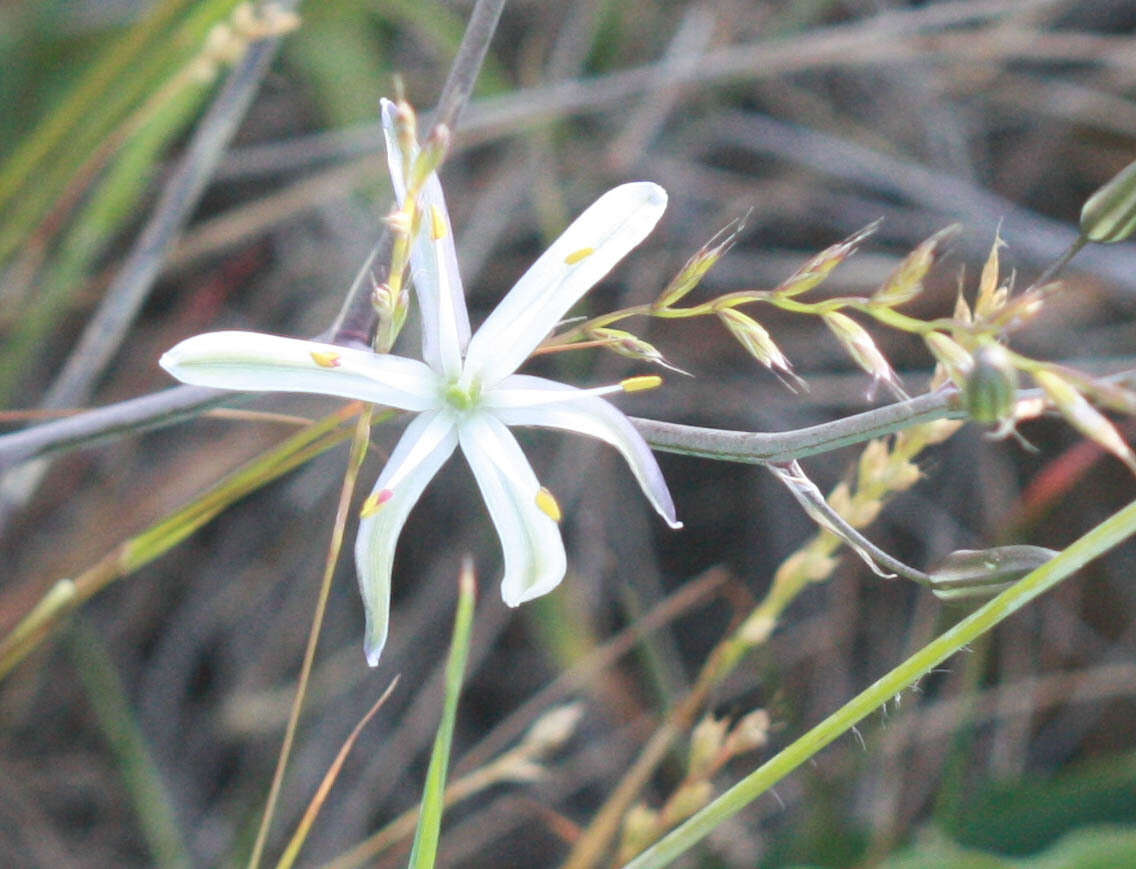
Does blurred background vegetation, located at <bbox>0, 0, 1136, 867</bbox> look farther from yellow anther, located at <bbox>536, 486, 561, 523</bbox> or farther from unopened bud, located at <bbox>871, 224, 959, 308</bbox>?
unopened bud, located at <bbox>871, 224, 959, 308</bbox>

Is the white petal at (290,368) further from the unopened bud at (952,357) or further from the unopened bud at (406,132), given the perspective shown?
the unopened bud at (952,357)

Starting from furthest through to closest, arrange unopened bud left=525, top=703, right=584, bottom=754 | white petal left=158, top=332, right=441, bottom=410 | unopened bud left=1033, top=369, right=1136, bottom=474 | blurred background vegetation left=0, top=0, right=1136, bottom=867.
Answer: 1. blurred background vegetation left=0, top=0, right=1136, bottom=867
2. unopened bud left=525, top=703, right=584, bottom=754
3. white petal left=158, top=332, right=441, bottom=410
4. unopened bud left=1033, top=369, right=1136, bottom=474

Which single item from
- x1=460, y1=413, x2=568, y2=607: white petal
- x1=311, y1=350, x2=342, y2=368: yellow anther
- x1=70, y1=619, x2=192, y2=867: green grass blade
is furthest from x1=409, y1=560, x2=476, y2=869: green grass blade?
x1=70, y1=619, x2=192, y2=867: green grass blade

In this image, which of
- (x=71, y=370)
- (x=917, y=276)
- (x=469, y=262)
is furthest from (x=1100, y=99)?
(x=71, y=370)

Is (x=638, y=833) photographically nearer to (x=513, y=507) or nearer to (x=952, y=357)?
(x=513, y=507)

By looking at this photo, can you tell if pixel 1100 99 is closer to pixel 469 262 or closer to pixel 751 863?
pixel 469 262

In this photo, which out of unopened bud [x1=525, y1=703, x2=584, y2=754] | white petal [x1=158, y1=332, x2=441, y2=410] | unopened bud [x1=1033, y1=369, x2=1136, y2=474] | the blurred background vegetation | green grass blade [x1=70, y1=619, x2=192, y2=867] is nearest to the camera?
unopened bud [x1=1033, y1=369, x2=1136, y2=474]

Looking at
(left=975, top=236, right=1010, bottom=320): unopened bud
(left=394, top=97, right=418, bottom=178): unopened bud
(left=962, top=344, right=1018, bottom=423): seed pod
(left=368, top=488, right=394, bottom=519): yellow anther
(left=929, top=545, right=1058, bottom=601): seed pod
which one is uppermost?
(left=394, top=97, right=418, bottom=178): unopened bud
